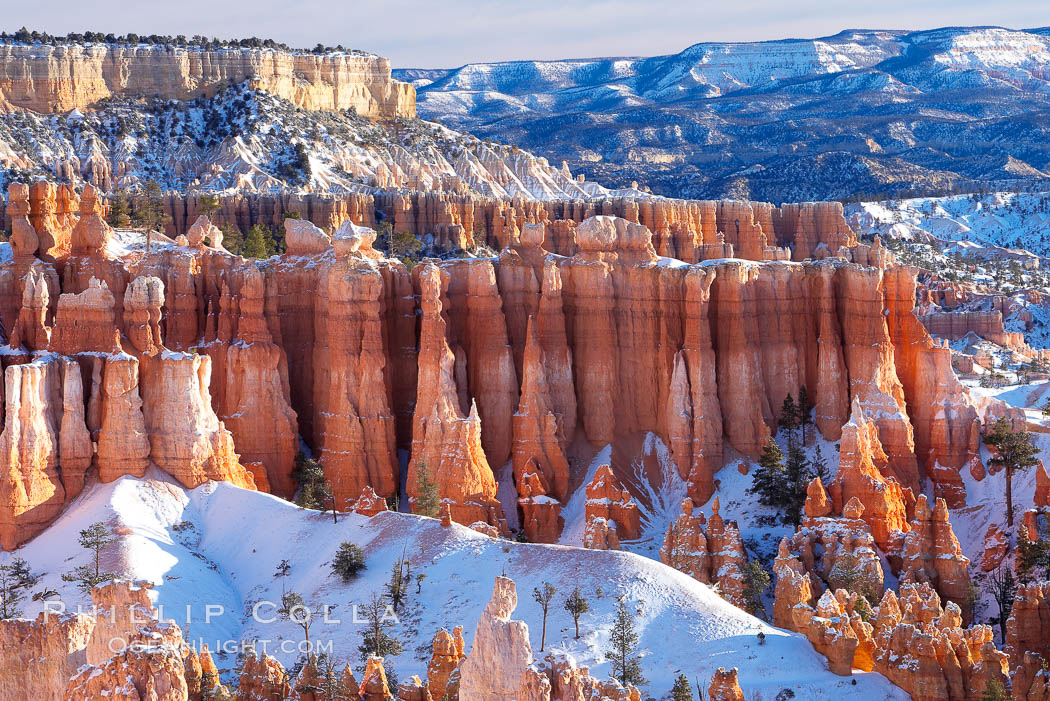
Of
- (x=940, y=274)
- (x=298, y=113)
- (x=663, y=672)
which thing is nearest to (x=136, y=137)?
(x=298, y=113)

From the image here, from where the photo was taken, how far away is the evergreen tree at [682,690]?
44.8m

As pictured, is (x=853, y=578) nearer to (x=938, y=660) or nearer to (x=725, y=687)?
(x=938, y=660)

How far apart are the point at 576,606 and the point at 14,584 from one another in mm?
21150

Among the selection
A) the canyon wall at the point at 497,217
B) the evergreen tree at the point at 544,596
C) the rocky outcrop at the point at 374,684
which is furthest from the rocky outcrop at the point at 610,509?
the canyon wall at the point at 497,217

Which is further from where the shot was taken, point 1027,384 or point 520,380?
point 1027,384

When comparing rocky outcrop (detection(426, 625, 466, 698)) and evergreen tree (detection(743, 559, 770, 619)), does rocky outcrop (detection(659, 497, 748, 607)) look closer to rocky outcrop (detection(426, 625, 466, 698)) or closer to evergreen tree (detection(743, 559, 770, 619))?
evergreen tree (detection(743, 559, 770, 619))

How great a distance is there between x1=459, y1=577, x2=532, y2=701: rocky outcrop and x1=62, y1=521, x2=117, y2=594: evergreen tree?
2484cm

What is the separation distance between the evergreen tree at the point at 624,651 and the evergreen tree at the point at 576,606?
1.02m

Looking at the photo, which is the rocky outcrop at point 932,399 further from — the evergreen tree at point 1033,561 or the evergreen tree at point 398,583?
the evergreen tree at point 398,583

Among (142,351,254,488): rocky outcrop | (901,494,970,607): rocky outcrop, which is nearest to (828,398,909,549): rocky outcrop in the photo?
(901,494,970,607): rocky outcrop

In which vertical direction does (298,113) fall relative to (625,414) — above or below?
above

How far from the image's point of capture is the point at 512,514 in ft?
229

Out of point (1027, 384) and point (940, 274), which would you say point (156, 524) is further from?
point (940, 274)

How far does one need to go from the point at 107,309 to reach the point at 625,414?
23670 millimetres
